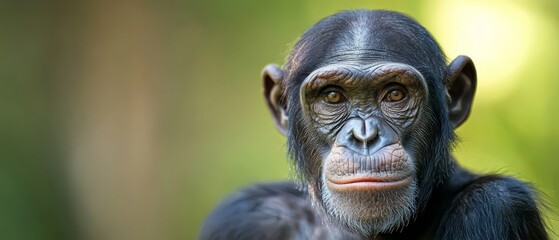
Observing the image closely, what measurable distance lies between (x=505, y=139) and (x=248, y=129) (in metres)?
3.33

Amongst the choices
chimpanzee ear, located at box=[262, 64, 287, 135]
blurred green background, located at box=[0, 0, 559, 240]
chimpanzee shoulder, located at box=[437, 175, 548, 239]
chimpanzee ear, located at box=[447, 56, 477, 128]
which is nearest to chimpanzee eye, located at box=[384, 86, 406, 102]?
chimpanzee ear, located at box=[447, 56, 477, 128]

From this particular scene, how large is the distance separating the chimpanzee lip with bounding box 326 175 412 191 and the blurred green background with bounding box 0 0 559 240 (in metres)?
4.63

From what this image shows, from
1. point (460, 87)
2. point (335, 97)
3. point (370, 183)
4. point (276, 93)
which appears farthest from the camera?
point (276, 93)

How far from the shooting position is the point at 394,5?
9922 millimetres

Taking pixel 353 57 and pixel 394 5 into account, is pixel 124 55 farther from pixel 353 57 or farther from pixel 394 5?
pixel 353 57

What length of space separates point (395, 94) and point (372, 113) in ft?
0.62

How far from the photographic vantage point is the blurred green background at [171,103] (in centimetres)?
946

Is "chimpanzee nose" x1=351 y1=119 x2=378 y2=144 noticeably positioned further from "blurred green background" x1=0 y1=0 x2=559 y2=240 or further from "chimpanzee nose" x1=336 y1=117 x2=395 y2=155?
"blurred green background" x1=0 y1=0 x2=559 y2=240

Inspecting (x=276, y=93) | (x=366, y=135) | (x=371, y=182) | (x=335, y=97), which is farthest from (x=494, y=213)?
(x=276, y=93)

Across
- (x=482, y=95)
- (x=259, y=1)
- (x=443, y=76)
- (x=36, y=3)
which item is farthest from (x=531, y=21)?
(x=36, y=3)

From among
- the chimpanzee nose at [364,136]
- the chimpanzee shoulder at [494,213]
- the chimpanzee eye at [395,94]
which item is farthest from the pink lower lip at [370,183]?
the chimpanzee eye at [395,94]

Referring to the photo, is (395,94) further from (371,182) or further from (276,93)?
(276,93)

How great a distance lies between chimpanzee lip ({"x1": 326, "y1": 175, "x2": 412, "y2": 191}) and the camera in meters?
4.82

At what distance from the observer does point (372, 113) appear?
5.16 metres
